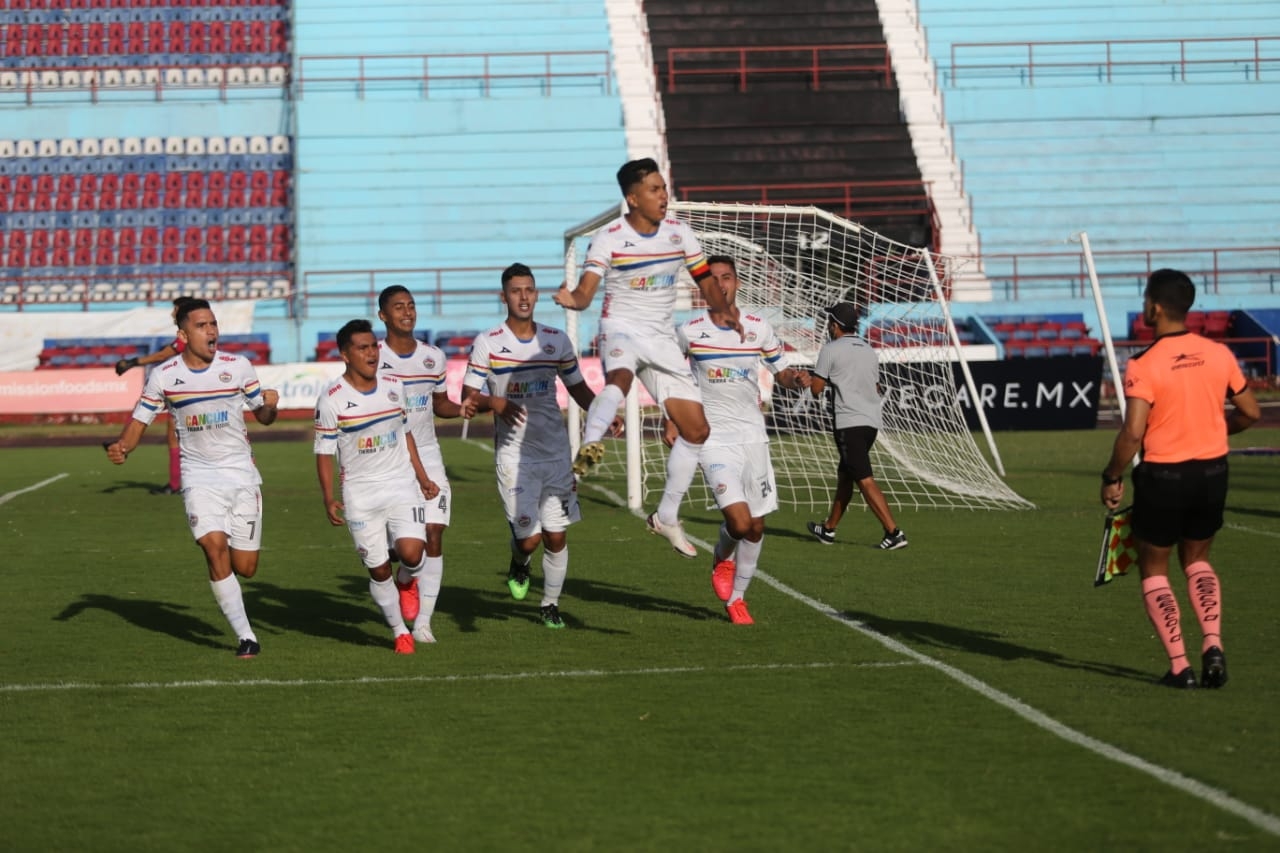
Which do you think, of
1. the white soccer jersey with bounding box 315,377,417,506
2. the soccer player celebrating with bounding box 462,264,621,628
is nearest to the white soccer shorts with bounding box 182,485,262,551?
the white soccer jersey with bounding box 315,377,417,506

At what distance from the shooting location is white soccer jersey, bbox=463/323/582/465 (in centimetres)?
991

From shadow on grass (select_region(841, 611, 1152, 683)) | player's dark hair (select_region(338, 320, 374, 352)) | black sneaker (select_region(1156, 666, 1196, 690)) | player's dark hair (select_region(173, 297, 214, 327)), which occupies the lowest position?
shadow on grass (select_region(841, 611, 1152, 683))

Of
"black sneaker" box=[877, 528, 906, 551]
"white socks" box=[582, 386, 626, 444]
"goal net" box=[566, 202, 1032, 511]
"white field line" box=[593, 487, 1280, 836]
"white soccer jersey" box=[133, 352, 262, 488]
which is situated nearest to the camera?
"white field line" box=[593, 487, 1280, 836]

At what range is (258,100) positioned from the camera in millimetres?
43062

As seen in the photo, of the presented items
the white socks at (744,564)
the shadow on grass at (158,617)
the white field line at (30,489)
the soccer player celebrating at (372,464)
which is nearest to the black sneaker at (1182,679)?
the white socks at (744,564)

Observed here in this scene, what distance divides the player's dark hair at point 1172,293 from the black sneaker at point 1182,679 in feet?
5.41

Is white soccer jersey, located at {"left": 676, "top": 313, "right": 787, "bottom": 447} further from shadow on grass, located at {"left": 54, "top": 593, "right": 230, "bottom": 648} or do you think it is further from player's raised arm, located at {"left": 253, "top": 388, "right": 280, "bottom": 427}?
shadow on grass, located at {"left": 54, "top": 593, "right": 230, "bottom": 648}

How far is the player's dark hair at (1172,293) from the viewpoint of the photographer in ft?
23.8

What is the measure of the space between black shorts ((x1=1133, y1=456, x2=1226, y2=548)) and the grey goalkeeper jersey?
6805 millimetres

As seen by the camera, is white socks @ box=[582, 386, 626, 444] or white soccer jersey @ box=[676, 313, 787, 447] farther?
white soccer jersey @ box=[676, 313, 787, 447]

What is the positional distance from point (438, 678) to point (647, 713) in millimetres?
1438

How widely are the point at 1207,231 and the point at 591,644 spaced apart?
35.6 meters

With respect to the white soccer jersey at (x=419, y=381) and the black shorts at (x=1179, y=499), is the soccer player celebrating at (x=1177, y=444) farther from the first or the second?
the white soccer jersey at (x=419, y=381)

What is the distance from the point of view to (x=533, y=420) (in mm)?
9992
